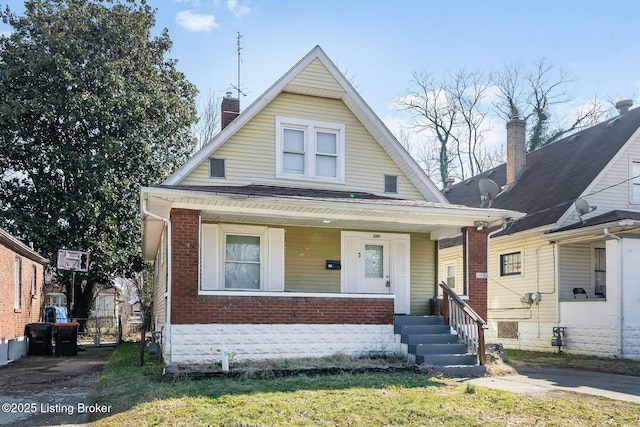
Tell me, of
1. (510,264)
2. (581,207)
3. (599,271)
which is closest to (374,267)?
(581,207)

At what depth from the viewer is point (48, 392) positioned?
32.4 feet

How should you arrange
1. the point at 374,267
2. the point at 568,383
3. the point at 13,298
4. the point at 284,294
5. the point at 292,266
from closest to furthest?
the point at 568,383 → the point at 284,294 → the point at 292,266 → the point at 374,267 → the point at 13,298

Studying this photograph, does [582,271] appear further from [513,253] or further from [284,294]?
[284,294]

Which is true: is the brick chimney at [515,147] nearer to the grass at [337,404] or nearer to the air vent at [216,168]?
the air vent at [216,168]

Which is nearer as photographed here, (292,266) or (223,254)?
(223,254)

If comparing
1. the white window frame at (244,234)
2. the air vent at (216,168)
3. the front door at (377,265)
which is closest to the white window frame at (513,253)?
the front door at (377,265)

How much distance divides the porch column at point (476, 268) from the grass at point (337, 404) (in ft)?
12.1

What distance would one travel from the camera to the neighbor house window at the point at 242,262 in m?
13.6

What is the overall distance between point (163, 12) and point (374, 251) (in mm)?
19096

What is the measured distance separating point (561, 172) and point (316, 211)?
1164cm

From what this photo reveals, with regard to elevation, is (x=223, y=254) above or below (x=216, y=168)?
below

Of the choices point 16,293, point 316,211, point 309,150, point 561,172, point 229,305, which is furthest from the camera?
point 561,172

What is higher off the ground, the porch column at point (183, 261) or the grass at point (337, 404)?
the porch column at point (183, 261)

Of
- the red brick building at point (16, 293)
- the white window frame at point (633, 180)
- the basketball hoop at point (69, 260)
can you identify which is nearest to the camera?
the red brick building at point (16, 293)
